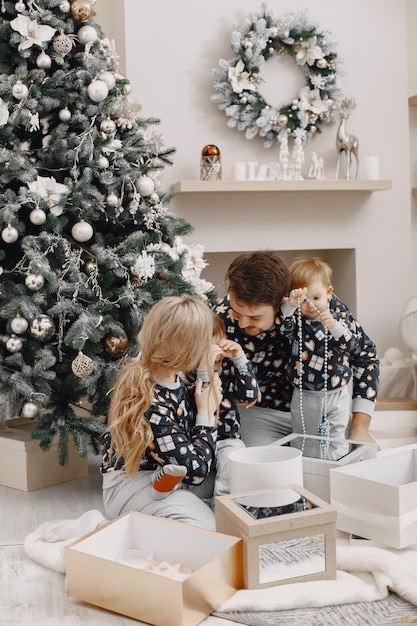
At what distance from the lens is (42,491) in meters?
2.70

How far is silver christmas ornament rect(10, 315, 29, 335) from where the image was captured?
2447 millimetres

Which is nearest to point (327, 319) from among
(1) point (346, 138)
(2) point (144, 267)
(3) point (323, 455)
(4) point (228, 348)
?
(4) point (228, 348)

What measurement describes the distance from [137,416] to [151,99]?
218cm

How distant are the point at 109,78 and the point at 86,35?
160mm

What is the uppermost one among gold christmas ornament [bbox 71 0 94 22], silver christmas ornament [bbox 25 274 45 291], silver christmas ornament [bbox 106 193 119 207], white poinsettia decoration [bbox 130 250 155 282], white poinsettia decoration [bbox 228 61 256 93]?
white poinsettia decoration [bbox 228 61 256 93]

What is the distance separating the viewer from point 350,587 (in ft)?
5.96

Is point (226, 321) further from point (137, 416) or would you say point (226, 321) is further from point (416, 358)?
point (416, 358)

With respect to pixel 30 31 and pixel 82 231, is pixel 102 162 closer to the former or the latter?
pixel 82 231

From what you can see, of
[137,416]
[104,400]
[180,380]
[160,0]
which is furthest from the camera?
[160,0]

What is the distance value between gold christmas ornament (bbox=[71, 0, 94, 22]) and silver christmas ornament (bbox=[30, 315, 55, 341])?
1.03m

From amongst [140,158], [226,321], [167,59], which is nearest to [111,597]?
[226,321]

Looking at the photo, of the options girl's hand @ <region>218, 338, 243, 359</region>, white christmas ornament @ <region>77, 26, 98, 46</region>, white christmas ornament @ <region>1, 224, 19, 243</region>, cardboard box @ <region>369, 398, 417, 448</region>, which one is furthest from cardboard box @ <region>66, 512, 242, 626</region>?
cardboard box @ <region>369, 398, 417, 448</region>

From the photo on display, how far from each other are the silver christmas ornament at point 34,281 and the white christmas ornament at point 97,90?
642 mm

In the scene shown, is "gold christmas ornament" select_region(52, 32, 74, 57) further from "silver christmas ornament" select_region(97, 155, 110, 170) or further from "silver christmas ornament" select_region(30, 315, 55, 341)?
"silver christmas ornament" select_region(30, 315, 55, 341)
